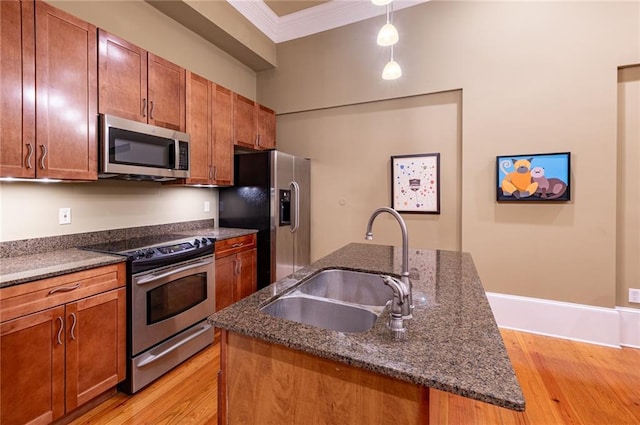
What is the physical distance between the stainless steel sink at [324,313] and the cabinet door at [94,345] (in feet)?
4.19

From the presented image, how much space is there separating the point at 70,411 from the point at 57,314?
594mm

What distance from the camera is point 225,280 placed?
2.88 m

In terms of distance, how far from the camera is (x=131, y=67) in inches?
89.4

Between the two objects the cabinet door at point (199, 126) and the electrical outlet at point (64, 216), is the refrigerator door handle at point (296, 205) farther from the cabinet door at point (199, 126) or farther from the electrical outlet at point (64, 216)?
the electrical outlet at point (64, 216)

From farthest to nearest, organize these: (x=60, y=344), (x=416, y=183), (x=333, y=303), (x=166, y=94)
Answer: (x=416, y=183)
(x=166, y=94)
(x=60, y=344)
(x=333, y=303)

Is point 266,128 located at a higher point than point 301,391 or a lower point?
higher

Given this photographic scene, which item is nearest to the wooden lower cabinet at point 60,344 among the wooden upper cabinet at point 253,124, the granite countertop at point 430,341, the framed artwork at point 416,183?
the granite countertop at point 430,341

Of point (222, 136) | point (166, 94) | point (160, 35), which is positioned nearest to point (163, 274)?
point (166, 94)

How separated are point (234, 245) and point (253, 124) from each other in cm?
158

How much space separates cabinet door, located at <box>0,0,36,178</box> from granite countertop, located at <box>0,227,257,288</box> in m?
0.52

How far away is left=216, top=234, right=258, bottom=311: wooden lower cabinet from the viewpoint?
281 centimetres

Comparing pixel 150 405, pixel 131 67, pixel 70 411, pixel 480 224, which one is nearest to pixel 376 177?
pixel 480 224

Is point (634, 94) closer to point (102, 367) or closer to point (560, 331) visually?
point (560, 331)

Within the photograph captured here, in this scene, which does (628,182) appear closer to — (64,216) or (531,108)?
(531,108)
